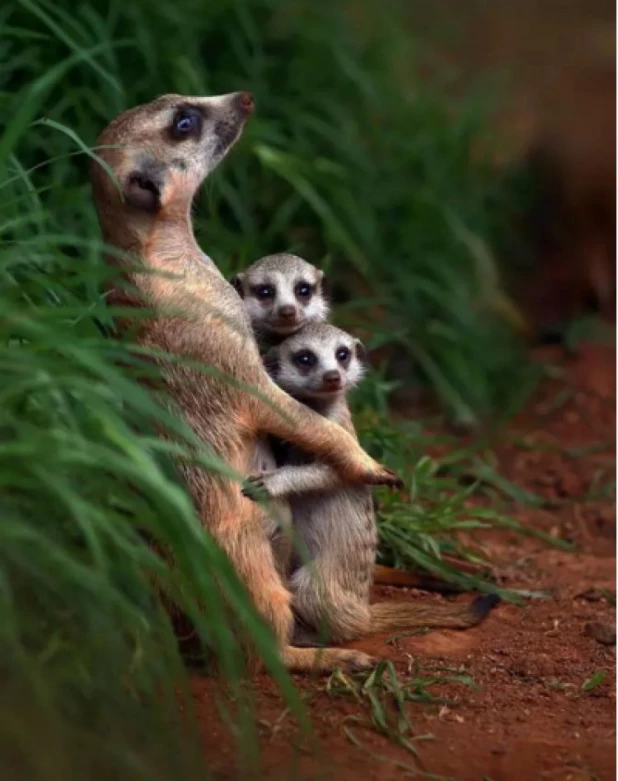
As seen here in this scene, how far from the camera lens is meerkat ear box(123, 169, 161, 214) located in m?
3.53

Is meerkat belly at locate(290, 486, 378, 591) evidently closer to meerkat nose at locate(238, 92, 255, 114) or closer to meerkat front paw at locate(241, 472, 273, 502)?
meerkat front paw at locate(241, 472, 273, 502)

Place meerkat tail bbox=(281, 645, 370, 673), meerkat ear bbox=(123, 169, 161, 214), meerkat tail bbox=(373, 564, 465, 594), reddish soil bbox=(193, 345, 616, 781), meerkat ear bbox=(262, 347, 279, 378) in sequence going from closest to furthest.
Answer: reddish soil bbox=(193, 345, 616, 781) < meerkat tail bbox=(281, 645, 370, 673) < meerkat ear bbox=(123, 169, 161, 214) < meerkat ear bbox=(262, 347, 279, 378) < meerkat tail bbox=(373, 564, 465, 594)

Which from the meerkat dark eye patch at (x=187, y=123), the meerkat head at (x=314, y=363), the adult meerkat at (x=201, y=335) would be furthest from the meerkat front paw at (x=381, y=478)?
the meerkat dark eye patch at (x=187, y=123)

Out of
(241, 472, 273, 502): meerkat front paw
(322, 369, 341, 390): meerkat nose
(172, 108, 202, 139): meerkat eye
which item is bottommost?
(241, 472, 273, 502): meerkat front paw

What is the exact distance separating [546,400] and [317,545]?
111 inches

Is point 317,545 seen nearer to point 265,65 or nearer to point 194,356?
point 194,356

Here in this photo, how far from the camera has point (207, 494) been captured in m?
3.36

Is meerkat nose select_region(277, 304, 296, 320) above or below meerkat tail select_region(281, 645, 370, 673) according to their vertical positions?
above

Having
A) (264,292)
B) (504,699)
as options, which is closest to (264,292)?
(264,292)

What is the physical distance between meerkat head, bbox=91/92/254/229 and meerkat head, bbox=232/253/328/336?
0.94ft

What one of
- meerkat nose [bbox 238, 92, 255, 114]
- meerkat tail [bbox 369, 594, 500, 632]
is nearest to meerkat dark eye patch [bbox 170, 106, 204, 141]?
meerkat nose [bbox 238, 92, 255, 114]

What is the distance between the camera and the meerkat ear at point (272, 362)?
3.76 meters

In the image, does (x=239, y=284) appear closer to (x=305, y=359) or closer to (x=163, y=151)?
(x=305, y=359)

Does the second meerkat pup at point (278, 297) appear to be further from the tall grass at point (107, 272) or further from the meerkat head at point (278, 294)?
the tall grass at point (107, 272)
